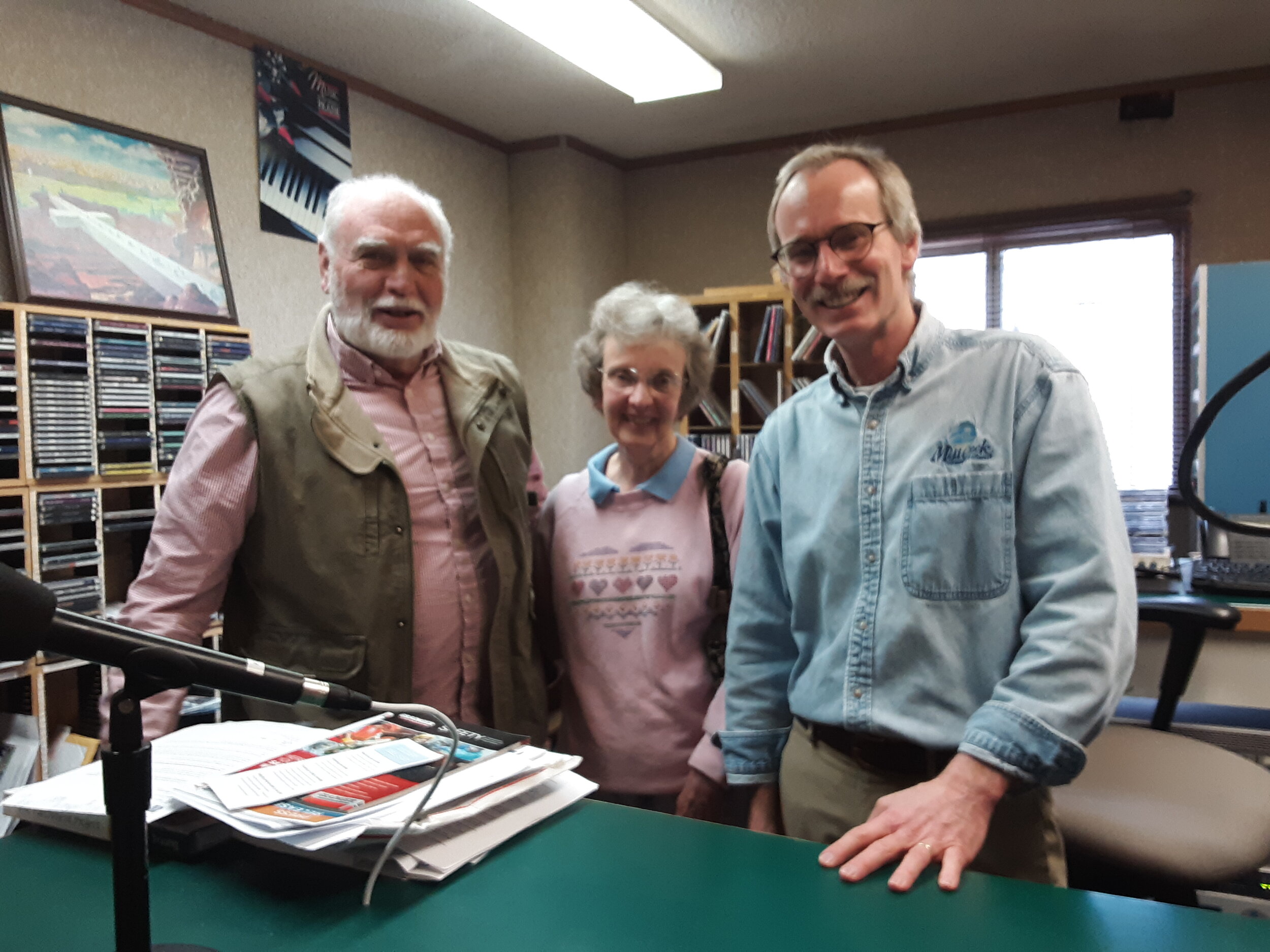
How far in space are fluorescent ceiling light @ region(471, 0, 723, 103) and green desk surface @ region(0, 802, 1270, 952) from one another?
9.81ft

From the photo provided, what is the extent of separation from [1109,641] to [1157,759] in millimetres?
994

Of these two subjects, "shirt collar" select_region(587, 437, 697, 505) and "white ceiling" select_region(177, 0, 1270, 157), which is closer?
"shirt collar" select_region(587, 437, 697, 505)

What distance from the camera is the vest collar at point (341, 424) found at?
4.64ft

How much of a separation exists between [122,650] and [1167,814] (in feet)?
5.41

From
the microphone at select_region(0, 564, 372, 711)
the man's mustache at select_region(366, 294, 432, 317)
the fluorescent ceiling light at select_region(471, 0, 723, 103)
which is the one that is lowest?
the microphone at select_region(0, 564, 372, 711)

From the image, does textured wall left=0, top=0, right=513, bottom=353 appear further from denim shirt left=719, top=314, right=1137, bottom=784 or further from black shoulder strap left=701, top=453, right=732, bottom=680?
denim shirt left=719, top=314, right=1137, bottom=784

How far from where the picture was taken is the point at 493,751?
99cm

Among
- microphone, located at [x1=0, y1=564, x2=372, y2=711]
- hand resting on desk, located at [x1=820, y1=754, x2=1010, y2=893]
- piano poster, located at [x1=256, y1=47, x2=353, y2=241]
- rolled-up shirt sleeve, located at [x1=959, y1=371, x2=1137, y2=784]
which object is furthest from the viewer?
piano poster, located at [x1=256, y1=47, x2=353, y2=241]

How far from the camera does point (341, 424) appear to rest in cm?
143

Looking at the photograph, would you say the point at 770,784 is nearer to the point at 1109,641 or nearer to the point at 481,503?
the point at 1109,641

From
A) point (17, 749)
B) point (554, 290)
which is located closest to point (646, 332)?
point (17, 749)

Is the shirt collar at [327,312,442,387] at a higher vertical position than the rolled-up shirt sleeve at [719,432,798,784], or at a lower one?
higher

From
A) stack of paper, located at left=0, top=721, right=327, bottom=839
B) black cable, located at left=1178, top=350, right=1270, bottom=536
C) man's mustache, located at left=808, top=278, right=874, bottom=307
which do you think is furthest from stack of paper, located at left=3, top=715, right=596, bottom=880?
black cable, located at left=1178, top=350, right=1270, bottom=536

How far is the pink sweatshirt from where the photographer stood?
152 cm
